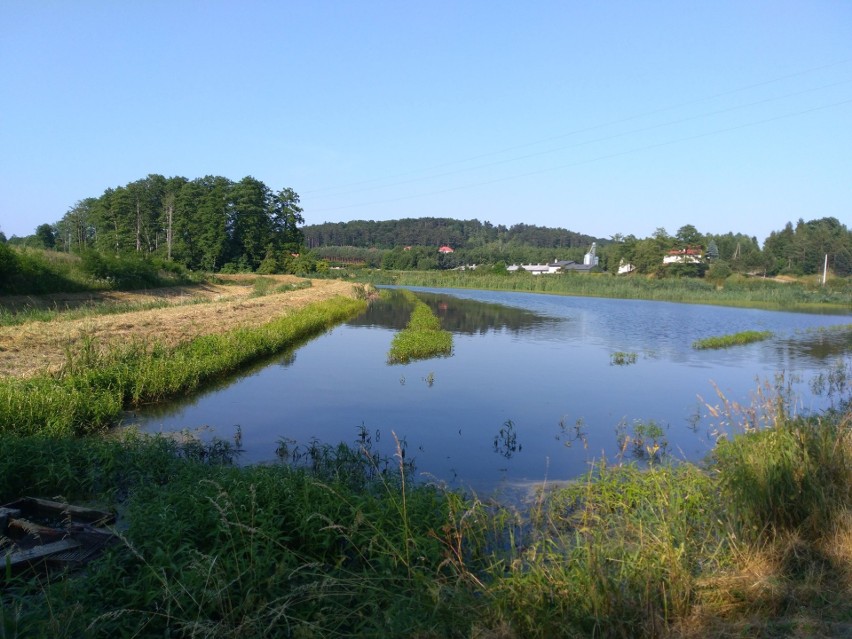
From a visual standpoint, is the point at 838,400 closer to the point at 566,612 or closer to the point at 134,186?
the point at 566,612

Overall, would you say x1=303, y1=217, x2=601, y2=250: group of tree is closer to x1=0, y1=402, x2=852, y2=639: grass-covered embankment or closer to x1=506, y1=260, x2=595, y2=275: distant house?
x1=506, y1=260, x2=595, y2=275: distant house

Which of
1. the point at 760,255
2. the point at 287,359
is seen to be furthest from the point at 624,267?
the point at 287,359

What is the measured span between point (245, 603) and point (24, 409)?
5.51 m

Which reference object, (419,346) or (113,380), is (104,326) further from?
(419,346)

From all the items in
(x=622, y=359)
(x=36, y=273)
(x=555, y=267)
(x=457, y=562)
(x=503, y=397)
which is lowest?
(x=503, y=397)

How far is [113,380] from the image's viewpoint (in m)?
9.65

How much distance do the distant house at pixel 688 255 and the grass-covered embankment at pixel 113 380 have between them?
6691 centimetres

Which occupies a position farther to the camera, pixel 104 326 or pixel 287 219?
pixel 287 219

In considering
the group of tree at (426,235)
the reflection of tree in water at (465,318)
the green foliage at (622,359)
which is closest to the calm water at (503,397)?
the green foliage at (622,359)

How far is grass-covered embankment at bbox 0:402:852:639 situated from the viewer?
3193 millimetres

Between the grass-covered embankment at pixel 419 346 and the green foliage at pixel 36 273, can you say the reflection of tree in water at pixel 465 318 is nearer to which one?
the grass-covered embankment at pixel 419 346

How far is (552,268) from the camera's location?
104562 mm

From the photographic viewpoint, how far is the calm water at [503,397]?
8344 millimetres

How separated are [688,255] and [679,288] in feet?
70.7
